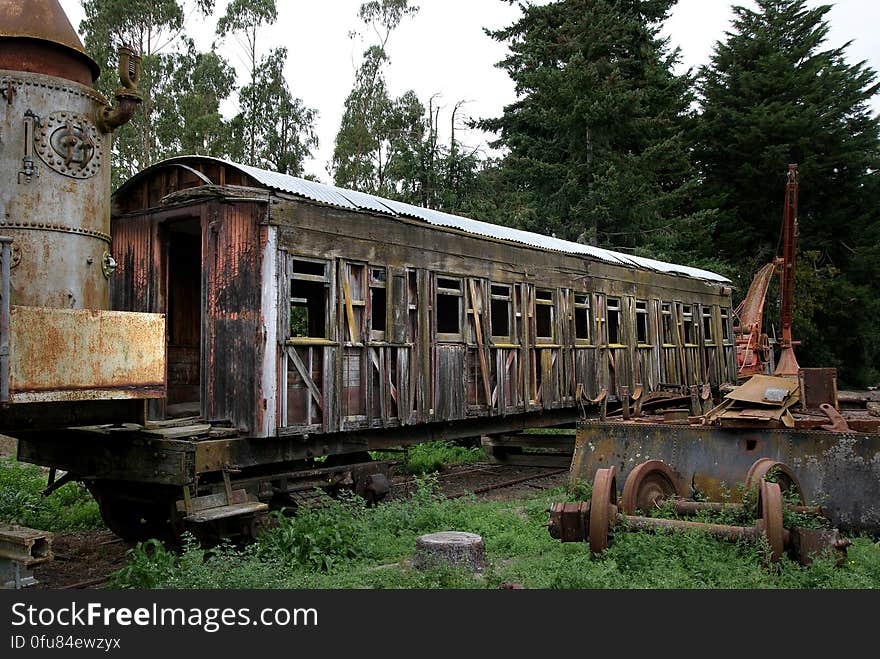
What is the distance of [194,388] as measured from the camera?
34.3 ft

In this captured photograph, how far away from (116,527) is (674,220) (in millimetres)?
23137

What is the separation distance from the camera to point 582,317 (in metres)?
14.9

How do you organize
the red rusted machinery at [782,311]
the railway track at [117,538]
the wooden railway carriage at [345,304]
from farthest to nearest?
the red rusted machinery at [782,311], the wooden railway carriage at [345,304], the railway track at [117,538]

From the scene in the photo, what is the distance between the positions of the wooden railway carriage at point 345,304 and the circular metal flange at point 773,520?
194 inches

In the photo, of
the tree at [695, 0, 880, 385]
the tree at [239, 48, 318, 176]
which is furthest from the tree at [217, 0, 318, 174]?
the tree at [695, 0, 880, 385]

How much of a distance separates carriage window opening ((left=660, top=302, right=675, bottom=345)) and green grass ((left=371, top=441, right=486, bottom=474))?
5.11 metres

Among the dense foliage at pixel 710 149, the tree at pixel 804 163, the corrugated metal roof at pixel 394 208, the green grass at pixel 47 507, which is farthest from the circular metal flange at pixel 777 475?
the tree at pixel 804 163

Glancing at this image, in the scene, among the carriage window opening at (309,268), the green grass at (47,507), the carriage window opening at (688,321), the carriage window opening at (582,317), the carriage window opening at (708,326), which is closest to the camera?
the carriage window opening at (309,268)

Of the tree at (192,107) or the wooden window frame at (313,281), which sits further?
the tree at (192,107)

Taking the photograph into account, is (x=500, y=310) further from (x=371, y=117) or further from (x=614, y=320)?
(x=371, y=117)

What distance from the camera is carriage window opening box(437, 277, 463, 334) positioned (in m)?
10.9

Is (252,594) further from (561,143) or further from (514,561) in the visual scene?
(561,143)

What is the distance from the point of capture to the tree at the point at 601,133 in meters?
25.7

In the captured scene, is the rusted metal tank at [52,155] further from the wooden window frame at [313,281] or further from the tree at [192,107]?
the tree at [192,107]
